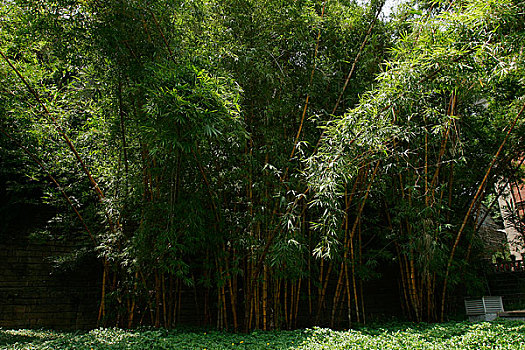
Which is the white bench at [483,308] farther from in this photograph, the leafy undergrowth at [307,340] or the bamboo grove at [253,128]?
the leafy undergrowth at [307,340]

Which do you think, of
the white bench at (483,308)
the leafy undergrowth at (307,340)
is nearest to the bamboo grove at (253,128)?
the leafy undergrowth at (307,340)

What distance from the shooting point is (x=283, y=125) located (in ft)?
12.2

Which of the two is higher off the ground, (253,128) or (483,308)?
(253,128)

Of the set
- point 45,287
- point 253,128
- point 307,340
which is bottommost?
point 307,340

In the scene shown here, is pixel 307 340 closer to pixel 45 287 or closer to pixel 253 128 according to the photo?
pixel 253 128

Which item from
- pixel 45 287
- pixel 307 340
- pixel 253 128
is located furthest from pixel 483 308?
pixel 45 287

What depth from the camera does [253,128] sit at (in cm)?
360

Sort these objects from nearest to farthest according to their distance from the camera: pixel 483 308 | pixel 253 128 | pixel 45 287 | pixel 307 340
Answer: pixel 307 340 → pixel 253 128 → pixel 45 287 → pixel 483 308

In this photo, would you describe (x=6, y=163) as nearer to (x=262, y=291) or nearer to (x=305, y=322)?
(x=262, y=291)

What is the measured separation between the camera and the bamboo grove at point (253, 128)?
8.63ft

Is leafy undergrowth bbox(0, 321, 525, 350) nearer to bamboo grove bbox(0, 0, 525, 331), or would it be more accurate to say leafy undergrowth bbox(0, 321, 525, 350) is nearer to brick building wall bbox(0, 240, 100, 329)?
bamboo grove bbox(0, 0, 525, 331)

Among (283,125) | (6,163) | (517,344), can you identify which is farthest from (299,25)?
(6,163)

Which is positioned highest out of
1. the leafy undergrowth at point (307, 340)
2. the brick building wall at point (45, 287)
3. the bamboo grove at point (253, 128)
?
the bamboo grove at point (253, 128)

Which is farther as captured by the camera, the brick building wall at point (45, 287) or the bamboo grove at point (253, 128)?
the brick building wall at point (45, 287)
